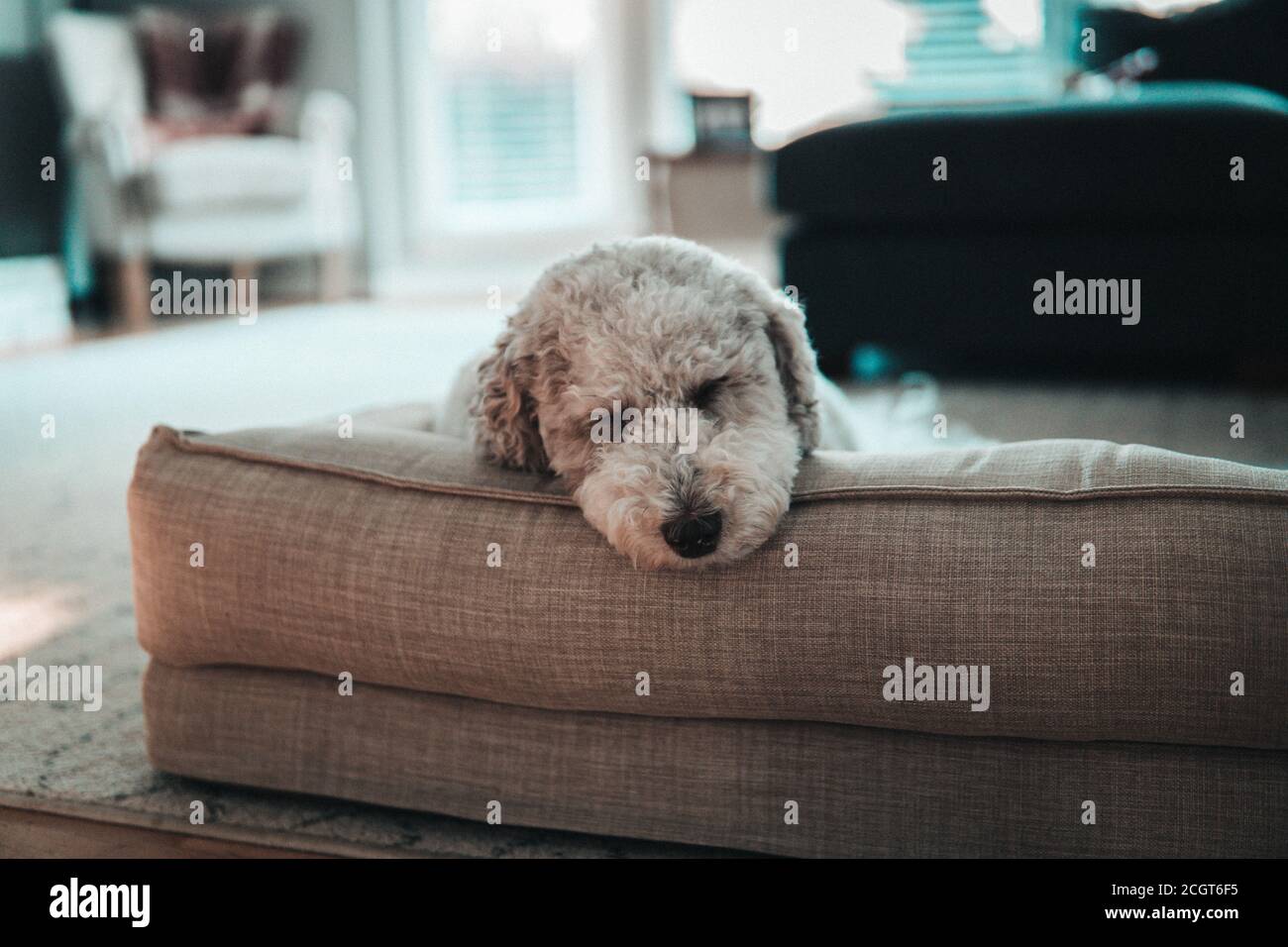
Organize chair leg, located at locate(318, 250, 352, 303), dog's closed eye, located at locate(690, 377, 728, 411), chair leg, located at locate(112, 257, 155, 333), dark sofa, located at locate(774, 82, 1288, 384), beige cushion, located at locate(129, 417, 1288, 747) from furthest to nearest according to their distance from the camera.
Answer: chair leg, located at locate(318, 250, 352, 303)
chair leg, located at locate(112, 257, 155, 333)
dark sofa, located at locate(774, 82, 1288, 384)
dog's closed eye, located at locate(690, 377, 728, 411)
beige cushion, located at locate(129, 417, 1288, 747)

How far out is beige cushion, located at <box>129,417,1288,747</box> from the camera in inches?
49.0

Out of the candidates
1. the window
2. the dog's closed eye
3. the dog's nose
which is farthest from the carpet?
the window

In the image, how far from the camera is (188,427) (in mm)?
2375

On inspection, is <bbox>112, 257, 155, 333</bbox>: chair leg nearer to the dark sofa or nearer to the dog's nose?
the dark sofa

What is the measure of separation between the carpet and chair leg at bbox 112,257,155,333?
7.6 inches

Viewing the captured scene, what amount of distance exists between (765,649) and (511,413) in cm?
45

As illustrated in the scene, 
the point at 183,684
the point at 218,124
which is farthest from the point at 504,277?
the point at 183,684

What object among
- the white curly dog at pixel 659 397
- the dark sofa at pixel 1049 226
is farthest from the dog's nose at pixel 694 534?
the dark sofa at pixel 1049 226

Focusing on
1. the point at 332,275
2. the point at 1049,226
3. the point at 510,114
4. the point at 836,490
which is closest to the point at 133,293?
the point at 332,275

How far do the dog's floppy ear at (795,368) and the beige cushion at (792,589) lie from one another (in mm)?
56

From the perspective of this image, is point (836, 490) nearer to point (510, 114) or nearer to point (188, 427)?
point (188, 427)

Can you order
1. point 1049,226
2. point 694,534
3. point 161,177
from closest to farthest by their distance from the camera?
point 694,534, point 1049,226, point 161,177

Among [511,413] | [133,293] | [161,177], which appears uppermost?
[161,177]
